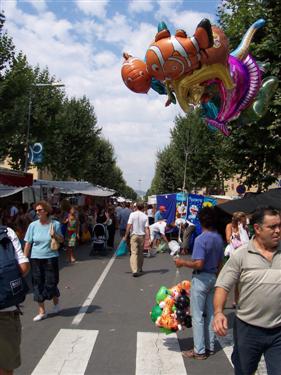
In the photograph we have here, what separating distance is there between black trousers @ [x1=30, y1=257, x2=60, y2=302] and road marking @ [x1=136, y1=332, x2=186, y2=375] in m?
1.60

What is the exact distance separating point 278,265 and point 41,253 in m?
4.47

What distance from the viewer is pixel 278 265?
3607 millimetres

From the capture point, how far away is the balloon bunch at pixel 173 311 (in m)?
5.93

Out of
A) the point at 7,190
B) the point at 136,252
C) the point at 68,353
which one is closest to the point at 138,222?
the point at 136,252

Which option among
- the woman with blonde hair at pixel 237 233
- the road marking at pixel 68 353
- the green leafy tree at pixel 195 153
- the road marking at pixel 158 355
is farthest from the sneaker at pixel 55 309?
the green leafy tree at pixel 195 153

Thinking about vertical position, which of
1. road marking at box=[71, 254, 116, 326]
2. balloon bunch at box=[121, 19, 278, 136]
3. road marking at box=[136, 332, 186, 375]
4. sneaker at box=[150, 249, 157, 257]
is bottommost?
sneaker at box=[150, 249, 157, 257]

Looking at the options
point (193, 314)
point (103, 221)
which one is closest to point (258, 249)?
point (193, 314)

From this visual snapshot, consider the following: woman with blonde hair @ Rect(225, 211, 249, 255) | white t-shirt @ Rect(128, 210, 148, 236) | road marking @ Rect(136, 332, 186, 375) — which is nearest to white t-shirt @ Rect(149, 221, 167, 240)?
white t-shirt @ Rect(128, 210, 148, 236)

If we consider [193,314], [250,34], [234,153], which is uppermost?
[250,34]

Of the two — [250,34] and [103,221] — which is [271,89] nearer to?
[250,34]

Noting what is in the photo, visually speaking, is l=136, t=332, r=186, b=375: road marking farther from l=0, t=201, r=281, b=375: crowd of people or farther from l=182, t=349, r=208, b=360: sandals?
l=0, t=201, r=281, b=375: crowd of people

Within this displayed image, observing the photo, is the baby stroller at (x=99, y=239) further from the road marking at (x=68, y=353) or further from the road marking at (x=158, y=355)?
the road marking at (x=158, y=355)

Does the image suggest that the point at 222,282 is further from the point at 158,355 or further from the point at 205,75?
the point at 205,75

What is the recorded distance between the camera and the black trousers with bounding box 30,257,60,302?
725cm
